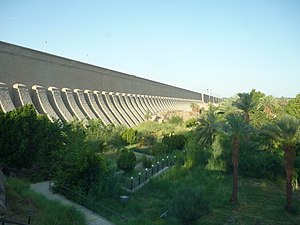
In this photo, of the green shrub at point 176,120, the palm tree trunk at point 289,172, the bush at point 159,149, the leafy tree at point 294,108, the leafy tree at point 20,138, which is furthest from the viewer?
the green shrub at point 176,120

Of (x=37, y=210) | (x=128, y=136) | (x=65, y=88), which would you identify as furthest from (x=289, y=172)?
(x=65, y=88)

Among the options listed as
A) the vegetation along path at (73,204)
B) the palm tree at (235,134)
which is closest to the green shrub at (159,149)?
the palm tree at (235,134)

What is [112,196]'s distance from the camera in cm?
1597

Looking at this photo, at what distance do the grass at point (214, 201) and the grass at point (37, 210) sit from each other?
2789 mm

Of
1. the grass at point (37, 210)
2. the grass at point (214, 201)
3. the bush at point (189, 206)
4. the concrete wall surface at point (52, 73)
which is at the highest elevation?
the concrete wall surface at point (52, 73)

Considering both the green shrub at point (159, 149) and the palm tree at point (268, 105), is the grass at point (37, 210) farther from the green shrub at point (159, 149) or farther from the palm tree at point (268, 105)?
the palm tree at point (268, 105)

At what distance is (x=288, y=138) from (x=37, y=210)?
42.4ft

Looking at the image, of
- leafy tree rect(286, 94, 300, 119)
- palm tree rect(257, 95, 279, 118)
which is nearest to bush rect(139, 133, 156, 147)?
palm tree rect(257, 95, 279, 118)

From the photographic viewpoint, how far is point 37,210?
1069 cm

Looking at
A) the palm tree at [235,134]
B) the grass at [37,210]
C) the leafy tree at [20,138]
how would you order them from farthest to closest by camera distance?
the palm tree at [235,134] < the leafy tree at [20,138] < the grass at [37,210]

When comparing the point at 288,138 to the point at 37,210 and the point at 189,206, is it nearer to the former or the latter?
the point at 189,206

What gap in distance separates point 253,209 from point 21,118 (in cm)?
1248

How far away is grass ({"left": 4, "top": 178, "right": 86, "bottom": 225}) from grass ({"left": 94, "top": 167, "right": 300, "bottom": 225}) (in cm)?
279

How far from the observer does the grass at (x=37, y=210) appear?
383 inches
